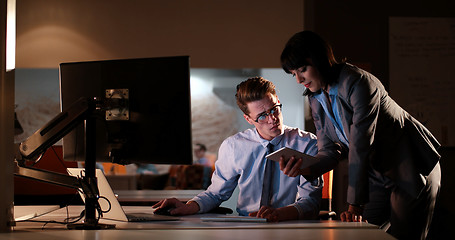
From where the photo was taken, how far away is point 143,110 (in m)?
1.52

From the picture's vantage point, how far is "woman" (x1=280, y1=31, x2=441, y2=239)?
195 cm

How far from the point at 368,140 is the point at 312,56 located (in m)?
0.41

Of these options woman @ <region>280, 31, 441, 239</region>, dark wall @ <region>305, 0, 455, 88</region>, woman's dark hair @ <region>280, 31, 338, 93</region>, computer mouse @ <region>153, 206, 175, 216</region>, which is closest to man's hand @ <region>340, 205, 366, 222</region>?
woman @ <region>280, 31, 441, 239</region>

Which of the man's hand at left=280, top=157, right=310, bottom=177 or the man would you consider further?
the man

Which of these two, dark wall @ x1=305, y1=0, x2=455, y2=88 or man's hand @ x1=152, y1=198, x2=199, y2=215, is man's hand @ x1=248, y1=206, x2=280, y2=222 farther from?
dark wall @ x1=305, y1=0, x2=455, y2=88

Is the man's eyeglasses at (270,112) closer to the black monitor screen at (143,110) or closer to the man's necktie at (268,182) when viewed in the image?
the man's necktie at (268,182)

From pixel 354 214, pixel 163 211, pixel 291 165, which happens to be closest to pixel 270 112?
pixel 291 165

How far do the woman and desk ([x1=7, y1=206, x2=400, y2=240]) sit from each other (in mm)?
563

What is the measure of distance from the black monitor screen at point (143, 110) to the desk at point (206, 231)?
211 mm

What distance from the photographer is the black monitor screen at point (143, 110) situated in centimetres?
148

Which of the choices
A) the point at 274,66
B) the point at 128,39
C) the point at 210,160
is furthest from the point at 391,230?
the point at 210,160

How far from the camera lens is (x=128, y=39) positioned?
424 centimetres

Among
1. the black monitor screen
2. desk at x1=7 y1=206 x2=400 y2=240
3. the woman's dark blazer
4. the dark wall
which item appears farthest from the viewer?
the dark wall

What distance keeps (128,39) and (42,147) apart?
9.60 ft
